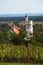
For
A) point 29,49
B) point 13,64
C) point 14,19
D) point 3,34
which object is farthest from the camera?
point 14,19

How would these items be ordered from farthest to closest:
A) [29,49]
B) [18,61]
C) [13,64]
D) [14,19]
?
[14,19] < [29,49] < [18,61] < [13,64]

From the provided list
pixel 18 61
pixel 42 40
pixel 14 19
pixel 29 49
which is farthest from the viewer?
pixel 14 19

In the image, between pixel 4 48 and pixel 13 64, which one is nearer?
pixel 13 64

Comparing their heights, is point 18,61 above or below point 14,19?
below

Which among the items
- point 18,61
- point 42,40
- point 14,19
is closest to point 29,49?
point 18,61

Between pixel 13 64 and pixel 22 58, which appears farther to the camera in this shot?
pixel 22 58

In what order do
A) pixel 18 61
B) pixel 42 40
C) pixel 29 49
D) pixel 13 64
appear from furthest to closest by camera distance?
pixel 42 40 → pixel 29 49 → pixel 18 61 → pixel 13 64

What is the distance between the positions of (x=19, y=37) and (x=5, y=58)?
8.00ft

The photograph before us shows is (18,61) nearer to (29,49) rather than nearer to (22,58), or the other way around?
(22,58)

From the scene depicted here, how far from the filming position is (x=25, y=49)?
249 inches

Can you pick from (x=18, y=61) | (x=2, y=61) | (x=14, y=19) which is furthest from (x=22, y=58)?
(x=14, y=19)

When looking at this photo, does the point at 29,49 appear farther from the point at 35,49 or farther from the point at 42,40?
the point at 42,40

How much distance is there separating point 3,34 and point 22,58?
3014mm

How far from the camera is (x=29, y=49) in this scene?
624 cm
